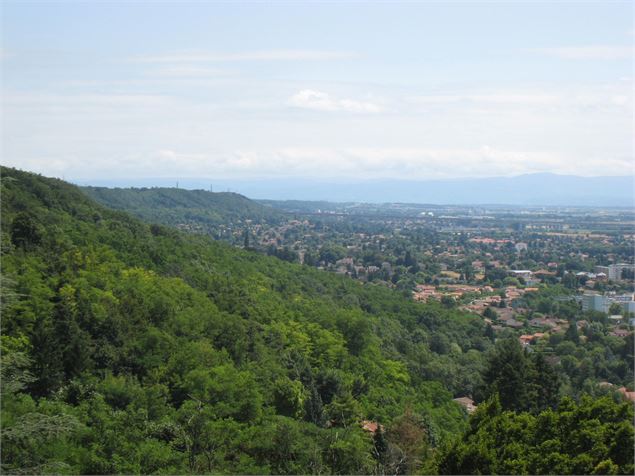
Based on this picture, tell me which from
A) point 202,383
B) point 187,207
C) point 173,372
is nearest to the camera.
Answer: point 202,383

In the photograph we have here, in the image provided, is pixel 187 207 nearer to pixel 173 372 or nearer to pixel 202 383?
pixel 173 372

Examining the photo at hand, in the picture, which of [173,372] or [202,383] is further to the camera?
[173,372]

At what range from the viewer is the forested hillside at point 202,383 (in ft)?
34.6

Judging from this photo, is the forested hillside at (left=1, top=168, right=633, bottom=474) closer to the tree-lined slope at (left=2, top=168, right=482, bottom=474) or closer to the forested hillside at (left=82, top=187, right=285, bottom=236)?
the tree-lined slope at (left=2, top=168, right=482, bottom=474)

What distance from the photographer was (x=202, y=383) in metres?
14.7

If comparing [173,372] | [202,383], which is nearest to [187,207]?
[173,372]

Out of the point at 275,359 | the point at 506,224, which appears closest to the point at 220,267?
the point at 275,359

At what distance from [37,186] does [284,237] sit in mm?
68544

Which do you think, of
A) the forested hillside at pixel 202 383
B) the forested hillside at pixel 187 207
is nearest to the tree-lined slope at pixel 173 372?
the forested hillside at pixel 202 383

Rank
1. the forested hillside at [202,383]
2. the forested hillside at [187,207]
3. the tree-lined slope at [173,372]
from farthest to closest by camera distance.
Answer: the forested hillside at [187,207] < the tree-lined slope at [173,372] < the forested hillside at [202,383]

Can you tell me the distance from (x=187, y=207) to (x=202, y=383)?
335 feet

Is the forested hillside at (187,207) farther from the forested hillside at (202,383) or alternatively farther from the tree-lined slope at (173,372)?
the forested hillside at (202,383)

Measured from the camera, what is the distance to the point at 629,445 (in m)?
9.60

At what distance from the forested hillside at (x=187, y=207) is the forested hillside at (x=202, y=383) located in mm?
64775
